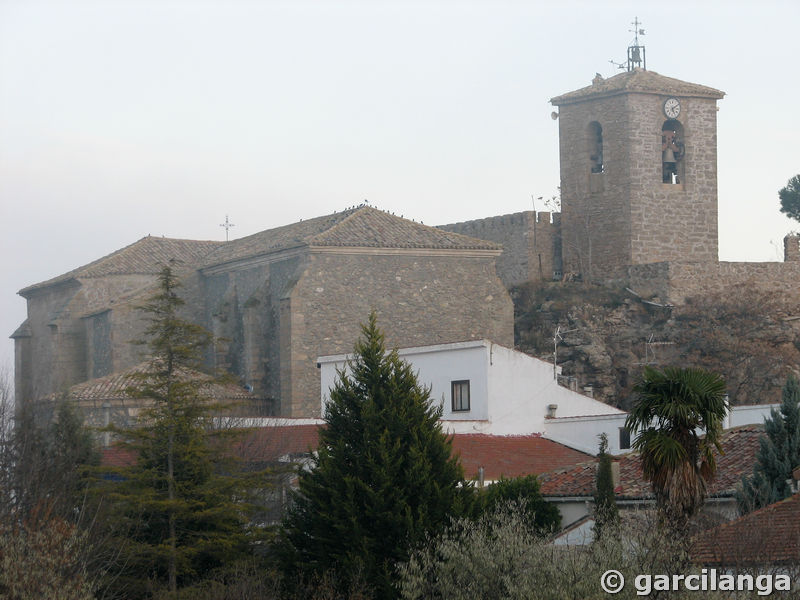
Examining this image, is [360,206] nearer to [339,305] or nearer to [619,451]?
[339,305]

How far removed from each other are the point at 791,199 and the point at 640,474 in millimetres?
28728

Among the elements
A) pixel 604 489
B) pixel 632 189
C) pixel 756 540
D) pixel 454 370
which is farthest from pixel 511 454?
pixel 632 189

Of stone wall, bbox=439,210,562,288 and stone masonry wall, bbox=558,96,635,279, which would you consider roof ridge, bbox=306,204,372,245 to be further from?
stone masonry wall, bbox=558,96,635,279

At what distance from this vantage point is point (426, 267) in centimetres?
4244

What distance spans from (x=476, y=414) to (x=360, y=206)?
10.9 meters

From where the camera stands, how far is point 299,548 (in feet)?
74.8

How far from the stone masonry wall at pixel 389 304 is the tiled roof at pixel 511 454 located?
6877 mm

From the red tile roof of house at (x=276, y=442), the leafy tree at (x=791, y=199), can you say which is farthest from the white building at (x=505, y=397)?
the leafy tree at (x=791, y=199)

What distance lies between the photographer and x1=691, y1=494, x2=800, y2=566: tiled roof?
1952cm

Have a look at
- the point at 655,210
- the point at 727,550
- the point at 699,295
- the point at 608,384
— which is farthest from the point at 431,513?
the point at 655,210

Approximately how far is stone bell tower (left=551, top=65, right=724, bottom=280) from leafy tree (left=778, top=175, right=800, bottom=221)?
4758 mm

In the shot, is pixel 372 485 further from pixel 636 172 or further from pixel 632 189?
pixel 636 172

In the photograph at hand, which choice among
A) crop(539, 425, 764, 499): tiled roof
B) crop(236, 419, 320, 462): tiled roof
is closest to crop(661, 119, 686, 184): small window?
crop(236, 419, 320, 462): tiled roof

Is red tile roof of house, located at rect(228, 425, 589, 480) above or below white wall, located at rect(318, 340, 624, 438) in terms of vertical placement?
below
